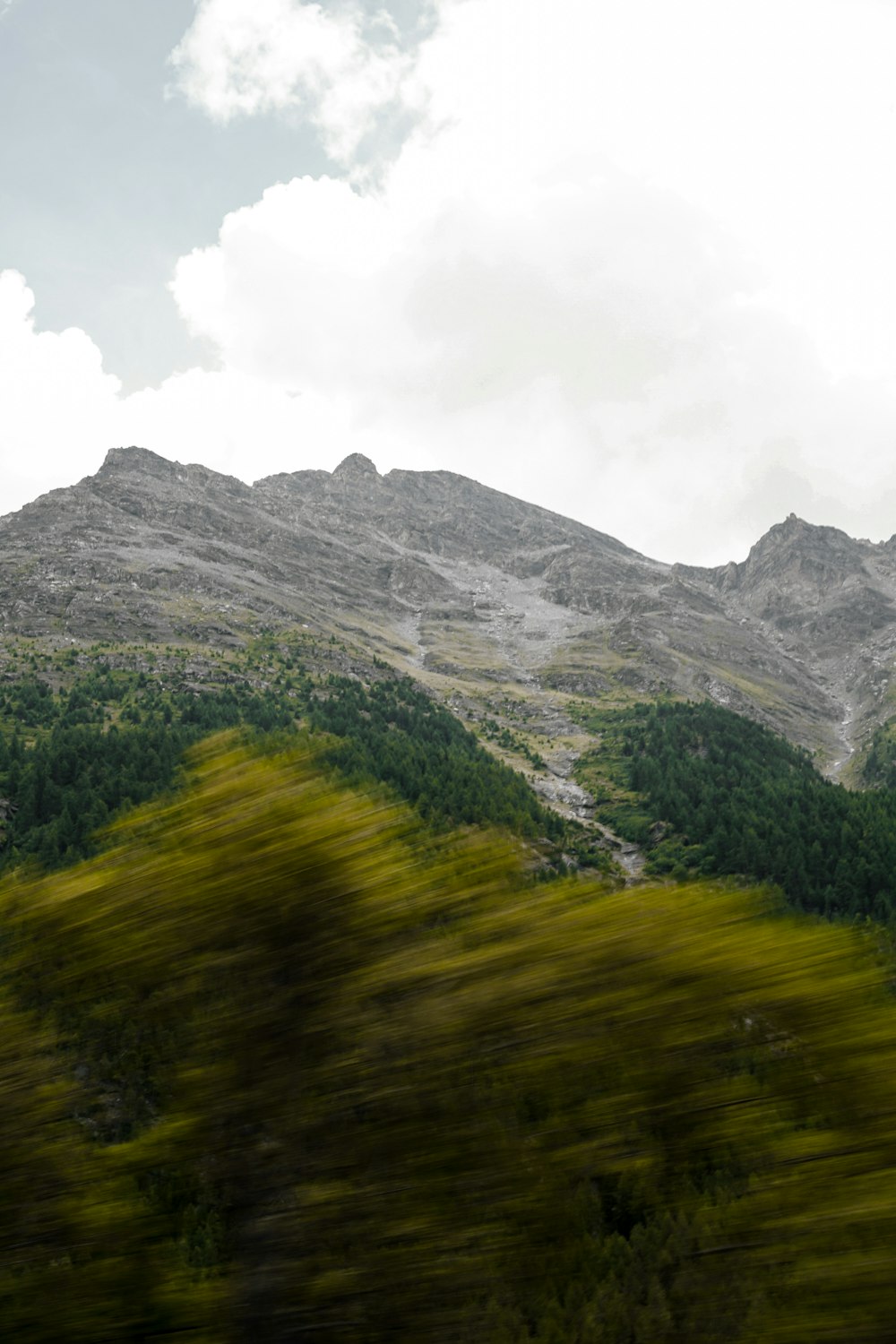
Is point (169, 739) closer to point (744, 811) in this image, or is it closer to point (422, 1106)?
point (744, 811)

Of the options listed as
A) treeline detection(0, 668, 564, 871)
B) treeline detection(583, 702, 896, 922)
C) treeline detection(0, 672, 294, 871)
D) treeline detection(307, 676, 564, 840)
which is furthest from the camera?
treeline detection(307, 676, 564, 840)

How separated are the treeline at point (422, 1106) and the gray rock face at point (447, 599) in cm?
8421

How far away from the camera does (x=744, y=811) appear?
4578 centimetres

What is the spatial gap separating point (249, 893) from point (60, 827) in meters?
26.9

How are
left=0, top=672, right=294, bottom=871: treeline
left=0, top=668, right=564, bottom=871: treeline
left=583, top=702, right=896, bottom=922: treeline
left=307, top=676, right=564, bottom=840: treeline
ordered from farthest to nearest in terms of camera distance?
left=307, top=676, right=564, bottom=840: treeline → left=583, top=702, right=896, bottom=922: treeline → left=0, top=668, right=564, bottom=871: treeline → left=0, top=672, right=294, bottom=871: treeline

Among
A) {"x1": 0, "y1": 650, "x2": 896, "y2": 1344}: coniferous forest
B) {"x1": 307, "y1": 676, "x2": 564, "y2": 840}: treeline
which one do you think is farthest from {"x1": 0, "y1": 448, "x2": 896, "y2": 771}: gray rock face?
{"x1": 0, "y1": 650, "x2": 896, "y2": 1344}: coniferous forest

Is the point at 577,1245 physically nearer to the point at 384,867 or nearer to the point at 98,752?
the point at 384,867

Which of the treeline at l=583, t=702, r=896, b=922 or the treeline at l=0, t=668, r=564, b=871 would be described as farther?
the treeline at l=583, t=702, r=896, b=922

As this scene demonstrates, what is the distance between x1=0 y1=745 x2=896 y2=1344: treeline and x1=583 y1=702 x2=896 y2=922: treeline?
17239 mm

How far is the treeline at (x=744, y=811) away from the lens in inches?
1398

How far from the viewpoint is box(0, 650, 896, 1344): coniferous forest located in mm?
2344

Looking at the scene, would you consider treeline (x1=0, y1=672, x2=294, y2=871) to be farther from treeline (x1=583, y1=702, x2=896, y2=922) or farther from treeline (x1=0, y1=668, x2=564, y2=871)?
treeline (x1=583, y1=702, x2=896, y2=922)

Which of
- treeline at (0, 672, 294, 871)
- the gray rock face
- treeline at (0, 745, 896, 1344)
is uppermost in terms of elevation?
the gray rock face

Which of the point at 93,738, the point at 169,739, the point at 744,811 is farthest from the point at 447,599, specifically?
the point at 169,739
